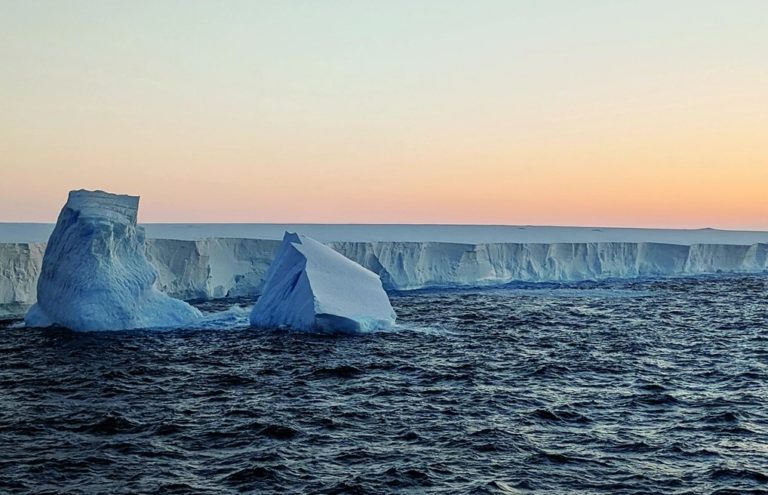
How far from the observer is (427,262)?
122ft

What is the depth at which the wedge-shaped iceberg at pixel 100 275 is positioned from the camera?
827 inches

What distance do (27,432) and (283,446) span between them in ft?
13.0

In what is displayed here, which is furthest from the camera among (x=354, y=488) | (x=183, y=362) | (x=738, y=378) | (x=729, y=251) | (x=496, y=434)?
(x=729, y=251)

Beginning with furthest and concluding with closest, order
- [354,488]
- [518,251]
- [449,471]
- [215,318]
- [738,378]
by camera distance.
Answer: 1. [518,251]
2. [215,318]
3. [738,378]
4. [449,471]
5. [354,488]

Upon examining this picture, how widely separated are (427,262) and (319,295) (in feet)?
55.3

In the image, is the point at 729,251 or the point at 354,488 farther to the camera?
the point at 729,251

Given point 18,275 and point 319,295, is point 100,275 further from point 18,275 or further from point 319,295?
point 319,295

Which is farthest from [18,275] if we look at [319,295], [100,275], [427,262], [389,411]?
[427,262]

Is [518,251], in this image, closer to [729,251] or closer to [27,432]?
[729,251]

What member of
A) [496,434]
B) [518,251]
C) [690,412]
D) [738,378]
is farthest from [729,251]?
[496,434]

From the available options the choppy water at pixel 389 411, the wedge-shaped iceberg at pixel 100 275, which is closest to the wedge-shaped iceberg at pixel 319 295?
the choppy water at pixel 389 411

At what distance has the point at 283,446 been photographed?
10.4 m

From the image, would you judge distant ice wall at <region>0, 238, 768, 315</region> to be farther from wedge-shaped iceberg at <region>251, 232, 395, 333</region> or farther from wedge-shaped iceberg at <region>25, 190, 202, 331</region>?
wedge-shaped iceberg at <region>251, 232, 395, 333</region>

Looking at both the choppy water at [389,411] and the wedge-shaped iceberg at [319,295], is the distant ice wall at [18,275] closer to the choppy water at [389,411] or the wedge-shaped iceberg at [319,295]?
the choppy water at [389,411]
